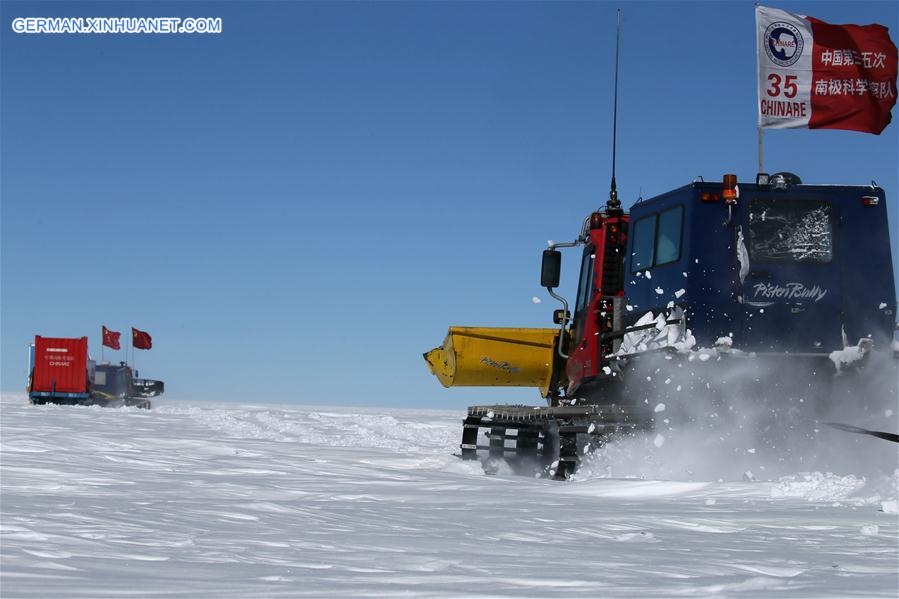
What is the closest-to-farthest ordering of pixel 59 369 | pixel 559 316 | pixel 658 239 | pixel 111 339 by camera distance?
pixel 658 239, pixel 559 316, pixel 59 369, pixel 111 339

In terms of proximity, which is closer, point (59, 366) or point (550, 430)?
point (550, 430)

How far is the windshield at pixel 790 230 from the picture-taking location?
958 centimetres

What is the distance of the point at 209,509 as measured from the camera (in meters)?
6.71

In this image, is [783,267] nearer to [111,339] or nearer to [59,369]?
[59,369]

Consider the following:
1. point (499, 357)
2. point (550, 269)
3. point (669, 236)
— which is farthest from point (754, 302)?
point (499, 357)

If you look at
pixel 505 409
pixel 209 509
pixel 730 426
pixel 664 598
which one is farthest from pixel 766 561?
pixel 505 409

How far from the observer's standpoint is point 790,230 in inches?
380

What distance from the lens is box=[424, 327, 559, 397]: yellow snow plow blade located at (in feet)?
40.3

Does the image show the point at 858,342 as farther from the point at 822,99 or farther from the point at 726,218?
the point at 822,99

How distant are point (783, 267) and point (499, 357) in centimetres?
395

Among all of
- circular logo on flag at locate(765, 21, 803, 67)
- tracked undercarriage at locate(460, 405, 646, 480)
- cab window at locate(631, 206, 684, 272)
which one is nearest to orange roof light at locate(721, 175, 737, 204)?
cab window at locate(631, 206, 684, 272)

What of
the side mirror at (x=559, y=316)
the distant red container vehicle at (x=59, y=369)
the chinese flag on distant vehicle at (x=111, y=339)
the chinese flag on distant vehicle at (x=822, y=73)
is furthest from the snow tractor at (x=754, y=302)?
the chinese flag on distant vehicle at (x=111, y=339)

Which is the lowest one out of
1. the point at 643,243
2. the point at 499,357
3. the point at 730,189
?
the point at 499,357

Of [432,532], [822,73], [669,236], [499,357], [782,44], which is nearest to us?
[432,532]
